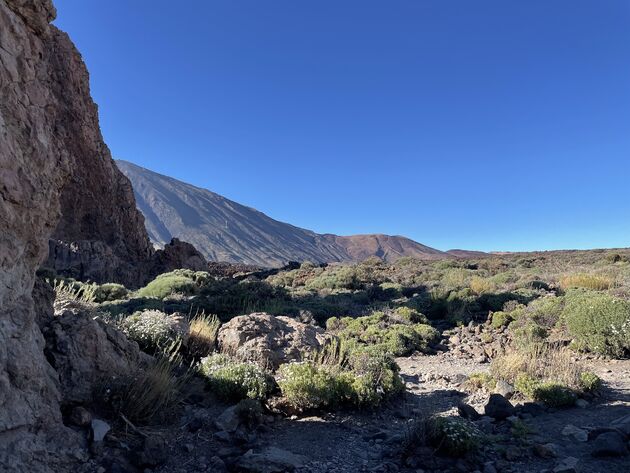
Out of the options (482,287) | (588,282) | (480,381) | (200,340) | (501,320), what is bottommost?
(480,381)

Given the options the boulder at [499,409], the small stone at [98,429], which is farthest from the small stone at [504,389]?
the small stone at [98,429]

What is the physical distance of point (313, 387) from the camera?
549cm

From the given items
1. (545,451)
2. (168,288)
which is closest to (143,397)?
(545,451)

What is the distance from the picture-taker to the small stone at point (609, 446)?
4125 mm

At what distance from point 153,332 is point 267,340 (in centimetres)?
179

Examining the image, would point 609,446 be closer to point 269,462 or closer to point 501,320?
point 269,462

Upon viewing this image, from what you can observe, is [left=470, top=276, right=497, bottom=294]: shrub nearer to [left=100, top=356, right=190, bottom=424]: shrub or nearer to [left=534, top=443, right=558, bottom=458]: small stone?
[left=534, top=443, right=558, bottom=458]: small stone

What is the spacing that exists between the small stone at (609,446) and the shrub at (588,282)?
439 inches

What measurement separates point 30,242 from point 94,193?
26.3 m

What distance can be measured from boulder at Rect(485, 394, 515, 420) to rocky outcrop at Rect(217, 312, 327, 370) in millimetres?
2950

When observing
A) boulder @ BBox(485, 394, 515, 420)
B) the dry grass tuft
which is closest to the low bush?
the dry grass tuft

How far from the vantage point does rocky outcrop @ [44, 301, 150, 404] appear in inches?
169

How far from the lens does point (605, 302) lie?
345 inches

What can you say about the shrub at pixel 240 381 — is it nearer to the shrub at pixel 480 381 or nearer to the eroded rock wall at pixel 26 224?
the eroded rock wall at pixel 26 224
